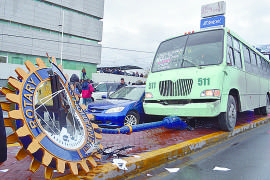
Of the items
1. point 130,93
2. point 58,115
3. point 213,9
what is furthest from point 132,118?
point 213,9

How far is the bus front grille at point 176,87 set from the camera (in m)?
5.18

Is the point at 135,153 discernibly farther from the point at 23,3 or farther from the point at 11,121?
the point at 23,3

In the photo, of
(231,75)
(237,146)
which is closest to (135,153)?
(237,146)

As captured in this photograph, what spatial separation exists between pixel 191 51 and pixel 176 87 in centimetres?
113

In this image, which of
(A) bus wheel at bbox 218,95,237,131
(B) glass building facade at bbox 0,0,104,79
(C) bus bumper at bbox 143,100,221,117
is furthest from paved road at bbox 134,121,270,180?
(B) glass building facade at bbox 0,0,104,79

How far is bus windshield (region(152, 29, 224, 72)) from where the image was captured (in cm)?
545

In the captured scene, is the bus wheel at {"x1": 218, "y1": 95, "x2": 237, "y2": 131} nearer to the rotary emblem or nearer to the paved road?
the paved road

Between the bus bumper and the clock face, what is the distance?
267cm

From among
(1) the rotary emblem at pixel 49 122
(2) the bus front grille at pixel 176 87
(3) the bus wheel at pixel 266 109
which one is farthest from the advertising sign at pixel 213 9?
(1) the rotary emblem at pixel 49 122

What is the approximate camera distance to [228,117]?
542 centimetres

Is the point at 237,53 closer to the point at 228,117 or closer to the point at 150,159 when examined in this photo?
the point at 228,117

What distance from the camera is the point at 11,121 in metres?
2.30

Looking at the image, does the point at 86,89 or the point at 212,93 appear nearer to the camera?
the point at 212,93

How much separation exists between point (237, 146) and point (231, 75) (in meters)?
1.73
